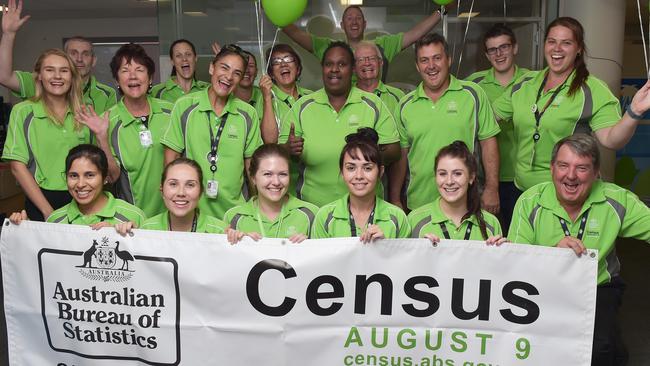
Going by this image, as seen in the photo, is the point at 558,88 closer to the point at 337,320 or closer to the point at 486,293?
the point at 486,293

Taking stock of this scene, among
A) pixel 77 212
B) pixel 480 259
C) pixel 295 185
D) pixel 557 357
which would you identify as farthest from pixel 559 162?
pixel 77 212

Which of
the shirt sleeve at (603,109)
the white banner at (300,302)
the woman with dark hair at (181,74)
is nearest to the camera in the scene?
the white banner at (300,302)

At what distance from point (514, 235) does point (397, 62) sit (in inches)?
137

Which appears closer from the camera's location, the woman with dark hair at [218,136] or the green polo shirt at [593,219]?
the green polo shirt at [593,219]

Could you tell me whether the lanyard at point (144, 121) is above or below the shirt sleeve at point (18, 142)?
above

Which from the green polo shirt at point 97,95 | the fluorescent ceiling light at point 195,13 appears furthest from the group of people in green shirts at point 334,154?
the fluorescent ceiling light at point 195,13

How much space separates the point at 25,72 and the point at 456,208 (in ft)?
8.69

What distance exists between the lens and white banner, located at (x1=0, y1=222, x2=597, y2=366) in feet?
8.63

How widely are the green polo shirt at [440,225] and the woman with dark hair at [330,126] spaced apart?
0.61 meters

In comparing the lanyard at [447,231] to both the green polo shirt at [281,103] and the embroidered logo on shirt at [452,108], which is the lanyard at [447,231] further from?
the green polo shirt at [281,103]

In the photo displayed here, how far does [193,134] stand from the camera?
11.4 feet

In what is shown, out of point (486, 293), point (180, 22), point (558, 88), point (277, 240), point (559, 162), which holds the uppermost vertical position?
point (180, 22)

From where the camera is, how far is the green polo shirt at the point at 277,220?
3.11 meters

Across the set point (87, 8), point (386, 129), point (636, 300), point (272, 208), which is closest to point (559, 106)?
point (386, 129)
